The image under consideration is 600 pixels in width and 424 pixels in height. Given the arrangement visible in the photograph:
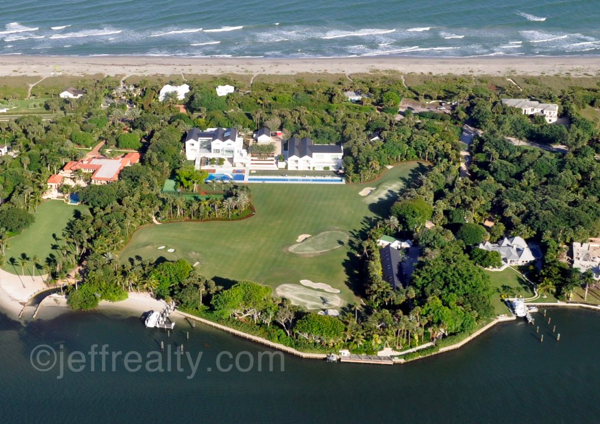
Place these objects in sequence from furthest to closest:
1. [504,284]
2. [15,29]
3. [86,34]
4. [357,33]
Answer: [15,29], [86,34], [357,33], [504,284]

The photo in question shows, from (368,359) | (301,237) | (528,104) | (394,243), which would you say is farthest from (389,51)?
(368,359)

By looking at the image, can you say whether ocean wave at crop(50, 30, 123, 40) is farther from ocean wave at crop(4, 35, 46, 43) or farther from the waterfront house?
the waterfront house

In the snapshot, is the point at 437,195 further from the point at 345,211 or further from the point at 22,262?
the point at 22,262

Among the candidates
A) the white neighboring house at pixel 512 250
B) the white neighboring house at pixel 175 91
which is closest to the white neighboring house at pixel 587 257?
the white neighboring house at pixel 512 250

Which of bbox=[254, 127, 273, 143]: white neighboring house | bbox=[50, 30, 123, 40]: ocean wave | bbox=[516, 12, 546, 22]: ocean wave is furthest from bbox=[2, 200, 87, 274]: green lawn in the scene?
bbox=[516, 12, 546, 22]: ocean wave

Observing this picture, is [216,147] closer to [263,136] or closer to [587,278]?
[263,136]

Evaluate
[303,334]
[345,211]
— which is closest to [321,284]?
[303,334]

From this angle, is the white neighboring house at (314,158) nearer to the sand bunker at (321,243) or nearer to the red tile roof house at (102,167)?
the sand bunker at (321,243)
